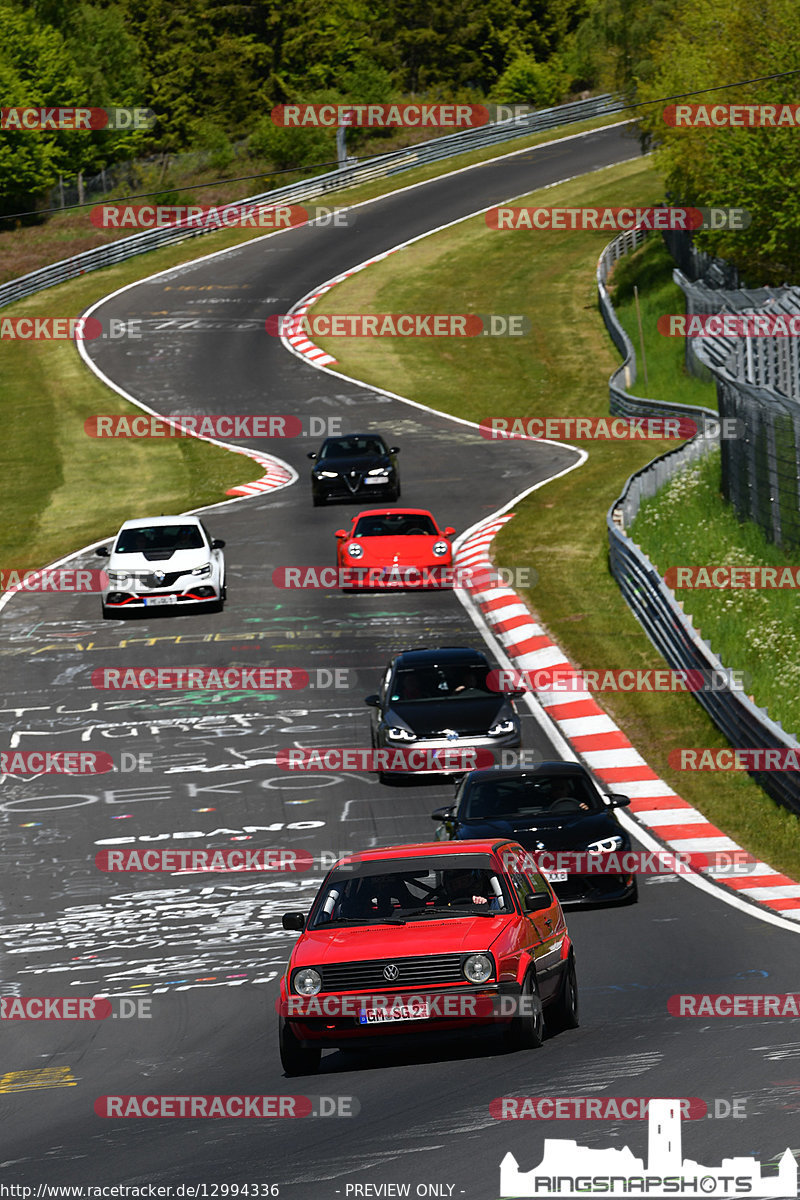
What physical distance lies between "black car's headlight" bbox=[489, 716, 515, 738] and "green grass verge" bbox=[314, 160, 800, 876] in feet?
7.05

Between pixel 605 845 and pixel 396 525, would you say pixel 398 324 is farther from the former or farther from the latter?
pixel 605 845

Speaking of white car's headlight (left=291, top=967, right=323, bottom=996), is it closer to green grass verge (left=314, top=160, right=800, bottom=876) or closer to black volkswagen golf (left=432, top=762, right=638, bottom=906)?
black volkswagen golf (left=432, top=762, right=638, bottom=906)

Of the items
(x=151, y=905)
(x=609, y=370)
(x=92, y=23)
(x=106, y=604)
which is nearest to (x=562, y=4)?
(x=92, y=23)

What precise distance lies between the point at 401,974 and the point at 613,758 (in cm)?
1226

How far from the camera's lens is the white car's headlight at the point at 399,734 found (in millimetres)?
21531

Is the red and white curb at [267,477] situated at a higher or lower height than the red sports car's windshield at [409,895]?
lower

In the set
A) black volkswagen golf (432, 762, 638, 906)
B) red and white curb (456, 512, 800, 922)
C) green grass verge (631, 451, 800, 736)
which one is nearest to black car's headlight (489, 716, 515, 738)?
red and white curb (456, 512, 800, 922)

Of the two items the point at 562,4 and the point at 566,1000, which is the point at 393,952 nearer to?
the point at 566,1000

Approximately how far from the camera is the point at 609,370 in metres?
56.6

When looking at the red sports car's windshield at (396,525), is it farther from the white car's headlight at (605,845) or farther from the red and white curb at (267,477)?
the white car's headlight at (605,845)

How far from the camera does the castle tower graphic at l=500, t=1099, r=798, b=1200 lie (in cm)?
800

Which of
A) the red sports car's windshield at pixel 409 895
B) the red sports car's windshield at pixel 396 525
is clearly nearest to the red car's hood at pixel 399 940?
the red sports car's windshield at pixel 409 895

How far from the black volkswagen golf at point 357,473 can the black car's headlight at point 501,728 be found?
58.9ft

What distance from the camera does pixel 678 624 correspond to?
83.6 feet
